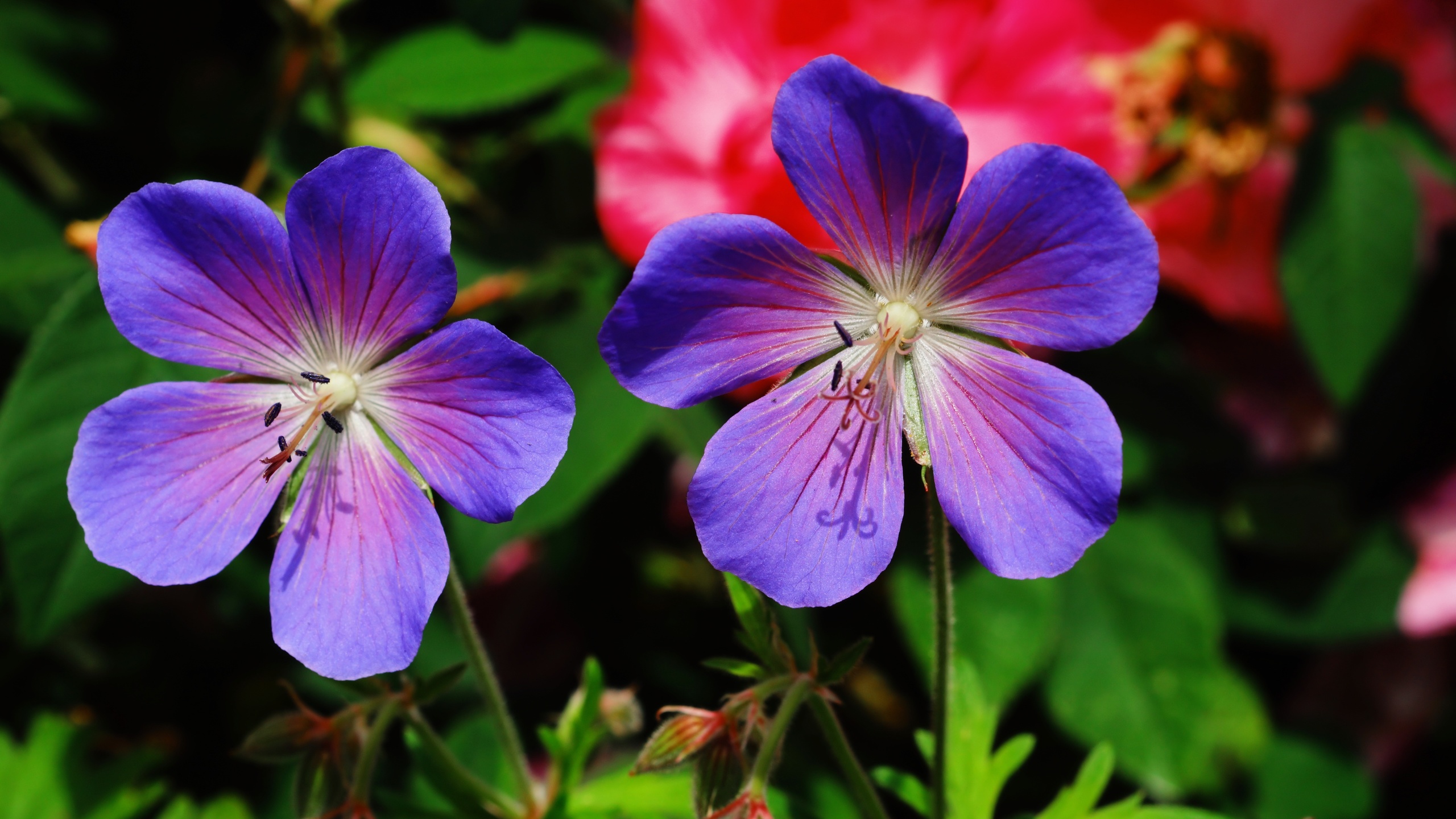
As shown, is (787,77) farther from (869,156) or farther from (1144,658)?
(1144,658)

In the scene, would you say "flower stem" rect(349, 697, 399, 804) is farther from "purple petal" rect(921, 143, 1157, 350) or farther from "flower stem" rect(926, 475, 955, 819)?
"purple petal" rect(921, 143, 1157, 350)

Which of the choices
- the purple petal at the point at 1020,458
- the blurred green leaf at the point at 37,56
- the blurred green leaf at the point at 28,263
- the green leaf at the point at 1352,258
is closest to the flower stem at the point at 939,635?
the purple petal at the point at 1020,458

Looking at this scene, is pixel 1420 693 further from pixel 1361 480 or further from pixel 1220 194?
pixel 1220 194

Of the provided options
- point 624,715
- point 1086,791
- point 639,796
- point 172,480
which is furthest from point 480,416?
point 1086,791

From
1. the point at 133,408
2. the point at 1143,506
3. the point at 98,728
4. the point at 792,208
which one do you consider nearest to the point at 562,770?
the point at 133,408

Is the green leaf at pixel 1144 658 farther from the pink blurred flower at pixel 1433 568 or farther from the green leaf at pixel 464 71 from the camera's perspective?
the green leaf at pixel 464 71

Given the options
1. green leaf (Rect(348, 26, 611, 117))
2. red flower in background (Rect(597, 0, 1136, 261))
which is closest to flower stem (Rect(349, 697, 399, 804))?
red flower in background (Rect(597, 0, 1136, 261))
